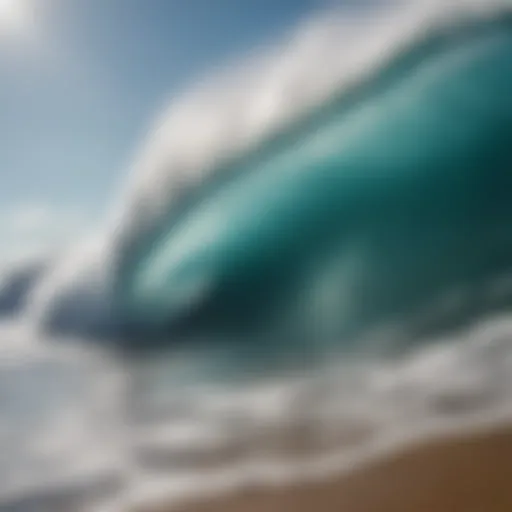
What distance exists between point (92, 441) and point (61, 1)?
633mm

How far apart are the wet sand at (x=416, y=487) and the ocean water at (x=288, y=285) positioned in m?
0.02

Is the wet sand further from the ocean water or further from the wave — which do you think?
the wave

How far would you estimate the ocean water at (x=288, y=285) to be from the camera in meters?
1.07

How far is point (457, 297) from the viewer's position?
109 cm

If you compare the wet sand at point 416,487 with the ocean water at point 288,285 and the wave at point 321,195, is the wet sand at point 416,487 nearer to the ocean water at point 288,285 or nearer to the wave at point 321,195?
the ocean water at point 288,285

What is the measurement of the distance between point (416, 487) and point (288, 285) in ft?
1.04

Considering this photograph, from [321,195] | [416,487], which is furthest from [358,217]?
[416,487]

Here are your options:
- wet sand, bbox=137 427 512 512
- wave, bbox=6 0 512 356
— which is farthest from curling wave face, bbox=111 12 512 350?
wet sand, bbox=137 427 512 512

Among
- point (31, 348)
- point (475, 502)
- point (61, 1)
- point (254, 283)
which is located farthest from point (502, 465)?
point (61, 1)

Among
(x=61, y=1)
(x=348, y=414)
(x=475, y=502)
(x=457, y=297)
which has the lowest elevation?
(x=475, y=502)

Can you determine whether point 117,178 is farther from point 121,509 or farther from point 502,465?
point 502,465

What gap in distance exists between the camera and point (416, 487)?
104cm

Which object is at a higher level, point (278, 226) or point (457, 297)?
point (278, 226)

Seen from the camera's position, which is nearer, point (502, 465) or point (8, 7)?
point (502, 465)
